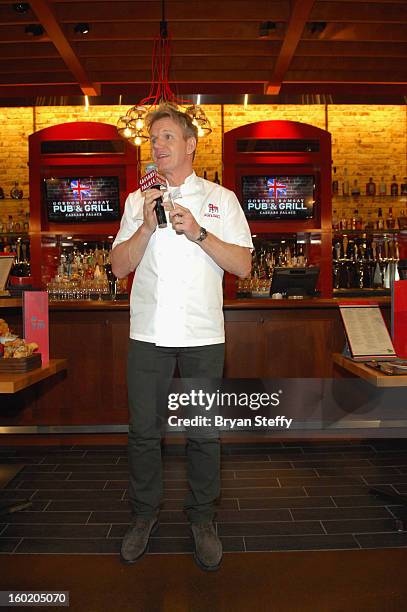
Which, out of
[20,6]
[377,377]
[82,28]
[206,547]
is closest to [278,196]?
[82,28]

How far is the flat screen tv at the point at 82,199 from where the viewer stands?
721cm

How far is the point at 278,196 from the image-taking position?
7285mm

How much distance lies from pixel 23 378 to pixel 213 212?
1180mm

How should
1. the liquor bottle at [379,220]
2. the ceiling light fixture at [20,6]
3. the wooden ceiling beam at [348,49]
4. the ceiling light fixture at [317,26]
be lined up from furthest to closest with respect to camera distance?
the liquor bottle at [379,220], the wooden ceiling beam at [348,49], the ceiling light fixture at [317,26], the ceiling light fixture at [20,6]

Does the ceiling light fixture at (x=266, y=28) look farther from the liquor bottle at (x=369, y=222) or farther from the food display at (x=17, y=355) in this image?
the food display at (x=17, y=355)

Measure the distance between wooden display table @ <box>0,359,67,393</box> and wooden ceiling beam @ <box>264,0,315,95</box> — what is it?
154 inches

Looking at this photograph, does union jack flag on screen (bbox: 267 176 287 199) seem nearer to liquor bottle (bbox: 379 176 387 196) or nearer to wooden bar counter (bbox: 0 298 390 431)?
→ liquor bottle (bbox: 379 176 387 196)

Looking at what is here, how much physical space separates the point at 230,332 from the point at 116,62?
13.5 feet

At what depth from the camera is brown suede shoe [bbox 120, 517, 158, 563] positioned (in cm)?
263

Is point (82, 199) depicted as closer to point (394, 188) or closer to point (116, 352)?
point (116, 352)

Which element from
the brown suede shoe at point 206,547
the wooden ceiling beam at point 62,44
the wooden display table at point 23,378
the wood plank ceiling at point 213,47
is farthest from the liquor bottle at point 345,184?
the brown suede shoe at point 206,547

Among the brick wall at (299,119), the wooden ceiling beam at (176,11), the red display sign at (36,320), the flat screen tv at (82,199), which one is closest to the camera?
the red display sign at (36,320)

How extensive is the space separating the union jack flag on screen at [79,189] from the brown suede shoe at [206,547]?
5.22m

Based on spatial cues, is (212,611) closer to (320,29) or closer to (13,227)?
(320,29)
